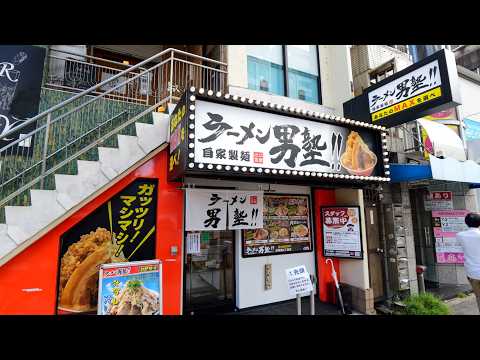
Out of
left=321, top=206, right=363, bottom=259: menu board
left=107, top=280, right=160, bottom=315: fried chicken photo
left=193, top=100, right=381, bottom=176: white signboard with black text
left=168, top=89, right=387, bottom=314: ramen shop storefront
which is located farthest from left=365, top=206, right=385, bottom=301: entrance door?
left=107, top=280, right=160, bottom=315: fried chicken photo

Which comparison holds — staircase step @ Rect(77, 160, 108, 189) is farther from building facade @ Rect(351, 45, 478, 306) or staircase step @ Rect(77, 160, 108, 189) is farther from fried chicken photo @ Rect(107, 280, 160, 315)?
building facade @ Rect(351, 45, 478, 306)

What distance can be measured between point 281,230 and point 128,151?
4667 millimetres

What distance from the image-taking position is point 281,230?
7.38 meters

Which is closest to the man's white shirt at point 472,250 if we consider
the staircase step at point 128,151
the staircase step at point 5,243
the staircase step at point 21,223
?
the staircase step at point 128,151

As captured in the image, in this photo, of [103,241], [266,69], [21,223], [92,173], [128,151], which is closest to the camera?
[21,223]

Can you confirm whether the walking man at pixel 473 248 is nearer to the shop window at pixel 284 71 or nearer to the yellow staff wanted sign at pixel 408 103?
the yellow staff wanted sign at pixel 408 103

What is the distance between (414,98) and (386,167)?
196 centimetres

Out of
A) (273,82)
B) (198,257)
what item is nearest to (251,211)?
(198,257)

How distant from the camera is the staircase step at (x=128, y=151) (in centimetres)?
506

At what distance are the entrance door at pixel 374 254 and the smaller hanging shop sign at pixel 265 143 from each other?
6.45ft

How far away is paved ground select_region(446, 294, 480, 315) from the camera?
7216 mm

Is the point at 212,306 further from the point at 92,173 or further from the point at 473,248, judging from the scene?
the point at 473,248

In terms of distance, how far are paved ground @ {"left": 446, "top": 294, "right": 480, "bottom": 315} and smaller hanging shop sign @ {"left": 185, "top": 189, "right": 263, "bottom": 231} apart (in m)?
6.55

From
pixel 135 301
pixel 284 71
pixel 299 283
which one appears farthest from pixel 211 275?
pixel 284 71
